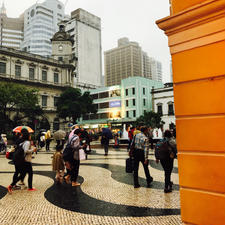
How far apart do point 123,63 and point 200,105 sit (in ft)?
538

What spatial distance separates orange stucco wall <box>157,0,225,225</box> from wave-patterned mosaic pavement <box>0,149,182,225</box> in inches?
37.3

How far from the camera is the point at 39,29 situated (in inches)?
4050

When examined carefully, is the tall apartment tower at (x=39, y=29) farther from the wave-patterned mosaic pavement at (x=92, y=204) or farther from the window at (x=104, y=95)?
the wave-patterned mosaic pavement at (x=92, y=204)

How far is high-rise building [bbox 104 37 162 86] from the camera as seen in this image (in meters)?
161

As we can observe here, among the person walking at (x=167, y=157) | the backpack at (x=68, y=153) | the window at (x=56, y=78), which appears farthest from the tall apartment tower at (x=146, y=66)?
the person walking at (x=167, y=157)

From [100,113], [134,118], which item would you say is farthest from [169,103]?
[100,113]

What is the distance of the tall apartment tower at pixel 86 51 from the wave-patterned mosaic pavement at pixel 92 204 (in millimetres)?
95262

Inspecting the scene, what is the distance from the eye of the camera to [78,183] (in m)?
6.68

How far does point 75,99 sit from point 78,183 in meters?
37.4

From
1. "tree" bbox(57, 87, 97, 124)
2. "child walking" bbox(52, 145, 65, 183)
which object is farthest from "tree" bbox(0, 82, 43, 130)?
"child walking" bbox(52, 145, 65, 183)

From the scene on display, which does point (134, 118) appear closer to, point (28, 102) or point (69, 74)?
point (69, 74)

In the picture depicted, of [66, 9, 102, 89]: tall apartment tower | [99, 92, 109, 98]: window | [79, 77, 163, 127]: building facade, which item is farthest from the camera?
[66, 9, 102, 89]: tall apartment tower

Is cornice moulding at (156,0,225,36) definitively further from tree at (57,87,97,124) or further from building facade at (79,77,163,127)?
building facade at (79,77,163,127)

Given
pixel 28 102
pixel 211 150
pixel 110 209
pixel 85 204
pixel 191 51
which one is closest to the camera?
pixel 211 150
